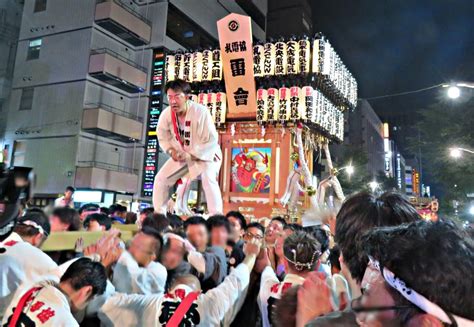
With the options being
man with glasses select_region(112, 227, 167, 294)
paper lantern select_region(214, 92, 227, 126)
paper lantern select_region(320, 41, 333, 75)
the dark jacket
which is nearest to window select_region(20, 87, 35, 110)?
paper lantern select_region(214, 92, 227, 126)

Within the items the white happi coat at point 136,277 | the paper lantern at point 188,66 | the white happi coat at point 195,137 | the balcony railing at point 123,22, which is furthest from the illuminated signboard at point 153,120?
the white happi coat at point 136,277

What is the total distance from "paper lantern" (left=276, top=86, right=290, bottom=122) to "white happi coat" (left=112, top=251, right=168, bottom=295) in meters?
12.2

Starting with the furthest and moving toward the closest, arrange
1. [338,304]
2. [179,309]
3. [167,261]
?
1. [167,261]
2. [179,309]
3. [338,304]

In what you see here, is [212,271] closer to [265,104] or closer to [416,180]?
[265,104]

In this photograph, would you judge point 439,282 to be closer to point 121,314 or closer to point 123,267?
point 121,314

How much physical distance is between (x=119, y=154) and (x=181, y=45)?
8.82 meters

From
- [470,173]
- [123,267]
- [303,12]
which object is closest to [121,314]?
[123,267]

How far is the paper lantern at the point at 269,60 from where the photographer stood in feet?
47.1

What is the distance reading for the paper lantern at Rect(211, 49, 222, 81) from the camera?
15.2 metres

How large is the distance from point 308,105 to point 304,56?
2067 millimetres

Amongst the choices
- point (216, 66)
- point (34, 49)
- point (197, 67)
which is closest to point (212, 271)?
point (216, 66)

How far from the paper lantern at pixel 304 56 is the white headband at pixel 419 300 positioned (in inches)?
550

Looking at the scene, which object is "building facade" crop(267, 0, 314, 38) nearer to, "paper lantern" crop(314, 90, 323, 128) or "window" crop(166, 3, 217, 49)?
"window" crop(166, 3, 217, 49)

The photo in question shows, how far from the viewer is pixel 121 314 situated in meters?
2.27
